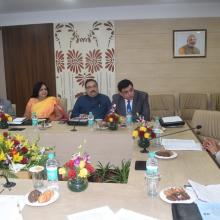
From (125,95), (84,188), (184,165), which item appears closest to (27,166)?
(84,188)

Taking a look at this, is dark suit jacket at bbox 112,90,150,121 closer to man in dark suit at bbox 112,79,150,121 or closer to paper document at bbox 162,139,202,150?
man in dark suit at bbox 112,79,150,121

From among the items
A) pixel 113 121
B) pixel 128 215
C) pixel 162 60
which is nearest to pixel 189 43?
pixel 162 60

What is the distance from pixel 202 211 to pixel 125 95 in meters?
2.32

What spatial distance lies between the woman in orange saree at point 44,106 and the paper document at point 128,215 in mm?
2553

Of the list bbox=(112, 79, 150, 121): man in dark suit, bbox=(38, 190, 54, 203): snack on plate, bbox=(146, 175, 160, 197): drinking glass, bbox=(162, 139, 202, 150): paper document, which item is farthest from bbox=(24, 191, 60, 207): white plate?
bbox=(112, 79, 150, 121): man in dark suit

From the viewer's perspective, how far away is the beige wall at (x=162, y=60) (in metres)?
5.10

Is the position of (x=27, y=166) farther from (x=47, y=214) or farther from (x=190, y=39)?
(x=190, y=39)

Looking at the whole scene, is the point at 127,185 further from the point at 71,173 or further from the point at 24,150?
the point at 24,150

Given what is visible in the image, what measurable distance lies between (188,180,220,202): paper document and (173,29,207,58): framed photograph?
12.7 ft

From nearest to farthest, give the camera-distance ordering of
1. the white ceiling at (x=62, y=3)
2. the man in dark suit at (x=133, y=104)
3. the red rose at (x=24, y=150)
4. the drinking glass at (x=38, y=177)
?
the drinking glass at (x=38, y=177) → the red rose at (x=24, y=150) → the man in dark suit at (x=133, y=104) → the white ceiling at (x=62, y=3)

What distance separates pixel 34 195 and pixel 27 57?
14.7 ft

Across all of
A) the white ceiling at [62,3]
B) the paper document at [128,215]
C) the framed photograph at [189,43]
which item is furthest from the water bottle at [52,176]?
the framed photograph at [189,43]

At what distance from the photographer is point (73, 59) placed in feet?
17.8

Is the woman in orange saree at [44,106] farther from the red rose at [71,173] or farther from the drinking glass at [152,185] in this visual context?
the drinking glass at [152,185]
